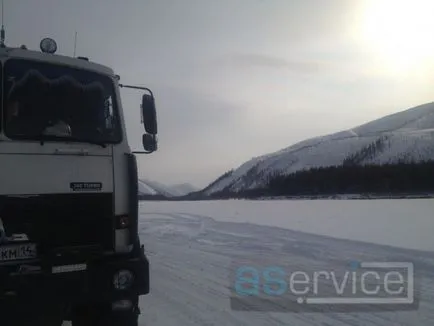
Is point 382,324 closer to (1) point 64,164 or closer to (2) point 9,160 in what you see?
(1) point 64,164

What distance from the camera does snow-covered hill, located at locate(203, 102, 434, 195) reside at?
430 ft

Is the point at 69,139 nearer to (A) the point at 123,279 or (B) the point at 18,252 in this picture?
(B) the point at 18,252

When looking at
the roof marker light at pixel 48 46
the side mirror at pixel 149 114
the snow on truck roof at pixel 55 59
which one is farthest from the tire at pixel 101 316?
the roof marker light at pixel 48 46

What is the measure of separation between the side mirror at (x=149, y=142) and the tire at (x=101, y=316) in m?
1.82

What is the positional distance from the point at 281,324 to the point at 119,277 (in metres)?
2.22

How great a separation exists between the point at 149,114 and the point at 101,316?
2.20 metres

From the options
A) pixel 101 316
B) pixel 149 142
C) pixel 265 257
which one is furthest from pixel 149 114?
pixel 265 257

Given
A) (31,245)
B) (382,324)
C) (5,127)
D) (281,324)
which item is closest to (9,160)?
(5,127)

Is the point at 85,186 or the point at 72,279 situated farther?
the point at 85,186

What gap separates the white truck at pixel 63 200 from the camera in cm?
397

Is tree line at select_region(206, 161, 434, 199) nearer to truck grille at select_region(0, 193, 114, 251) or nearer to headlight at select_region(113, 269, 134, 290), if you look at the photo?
headlight at select_region(113, 269, 134, 290)

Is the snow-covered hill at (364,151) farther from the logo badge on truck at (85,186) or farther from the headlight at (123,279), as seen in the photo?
the logo badge on truck at (85,186)

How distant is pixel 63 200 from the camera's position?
13.7ft

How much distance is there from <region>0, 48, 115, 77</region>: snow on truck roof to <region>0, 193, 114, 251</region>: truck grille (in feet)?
4.64
